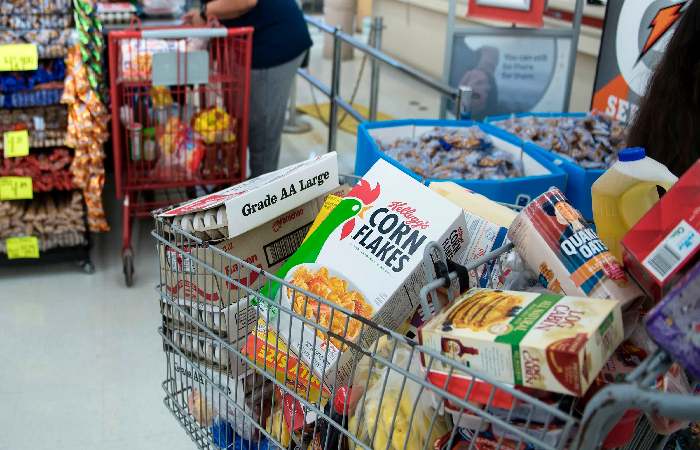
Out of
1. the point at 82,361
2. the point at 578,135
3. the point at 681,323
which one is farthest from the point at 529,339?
the point at 82,361

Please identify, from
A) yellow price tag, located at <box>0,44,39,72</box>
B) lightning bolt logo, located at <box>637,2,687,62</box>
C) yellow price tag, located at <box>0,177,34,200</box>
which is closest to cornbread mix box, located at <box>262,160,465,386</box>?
lightning bolt logo, located at <box>637,2,687,62</box>

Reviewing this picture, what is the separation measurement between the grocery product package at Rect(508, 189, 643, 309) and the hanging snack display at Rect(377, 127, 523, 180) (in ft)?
4.29

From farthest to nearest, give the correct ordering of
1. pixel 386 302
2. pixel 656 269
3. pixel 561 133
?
pixel 561 133 → pixel 386 302 → pixel 656 269

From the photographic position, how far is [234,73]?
340 cm

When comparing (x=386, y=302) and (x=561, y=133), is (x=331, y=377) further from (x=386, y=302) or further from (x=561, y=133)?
(x=561, y=133)

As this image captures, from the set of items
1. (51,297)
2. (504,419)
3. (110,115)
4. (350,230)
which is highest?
(350,230)

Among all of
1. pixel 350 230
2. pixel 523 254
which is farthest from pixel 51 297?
pixel 523 254

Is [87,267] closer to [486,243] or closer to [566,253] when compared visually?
[486,243]

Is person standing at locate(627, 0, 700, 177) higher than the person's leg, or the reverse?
person standing at locate(627, 0, 700, 177)

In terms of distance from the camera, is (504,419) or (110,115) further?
(110,115)

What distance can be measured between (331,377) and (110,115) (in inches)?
101

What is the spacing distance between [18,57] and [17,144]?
38 cm

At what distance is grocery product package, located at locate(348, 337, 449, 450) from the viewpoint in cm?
95

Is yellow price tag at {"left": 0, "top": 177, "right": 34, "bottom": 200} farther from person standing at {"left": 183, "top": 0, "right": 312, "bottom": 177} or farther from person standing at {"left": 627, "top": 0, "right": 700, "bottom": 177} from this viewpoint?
person standing at {"left": 627, "top": 0, "right": 700, "bottom": 177}
